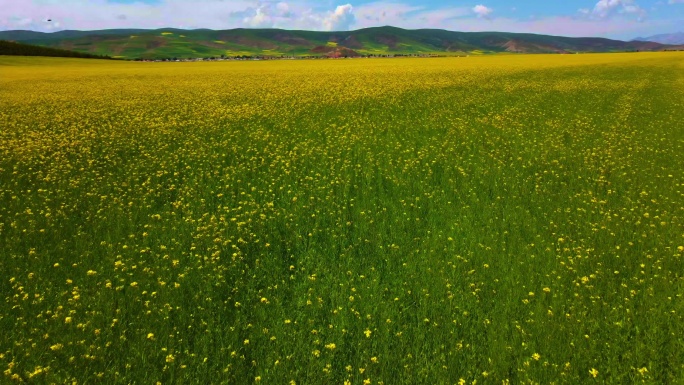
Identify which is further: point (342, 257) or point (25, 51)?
point (25, 51)

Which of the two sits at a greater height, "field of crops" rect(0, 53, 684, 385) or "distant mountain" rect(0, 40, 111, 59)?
"distant mountain" rect(0, 40, 111, 59)

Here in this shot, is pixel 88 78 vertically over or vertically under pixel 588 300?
over

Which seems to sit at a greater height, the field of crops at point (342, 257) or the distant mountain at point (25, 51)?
the distant mountain at point (25, 51)

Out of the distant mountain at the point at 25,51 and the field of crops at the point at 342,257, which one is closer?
the field of crops at the point at 342,257

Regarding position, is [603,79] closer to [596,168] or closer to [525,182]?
[596,168]

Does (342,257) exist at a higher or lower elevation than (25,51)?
lower

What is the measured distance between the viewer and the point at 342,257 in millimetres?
9406

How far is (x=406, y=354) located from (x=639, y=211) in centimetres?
891

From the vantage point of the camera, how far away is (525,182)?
13781 mm

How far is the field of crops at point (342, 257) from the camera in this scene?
6.48 meters

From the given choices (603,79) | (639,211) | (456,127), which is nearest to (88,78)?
(456,127)

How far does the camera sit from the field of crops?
255 inches

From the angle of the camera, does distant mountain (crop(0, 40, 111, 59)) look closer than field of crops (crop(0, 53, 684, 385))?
No

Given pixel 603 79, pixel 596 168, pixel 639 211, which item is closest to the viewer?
pixel 639 211
